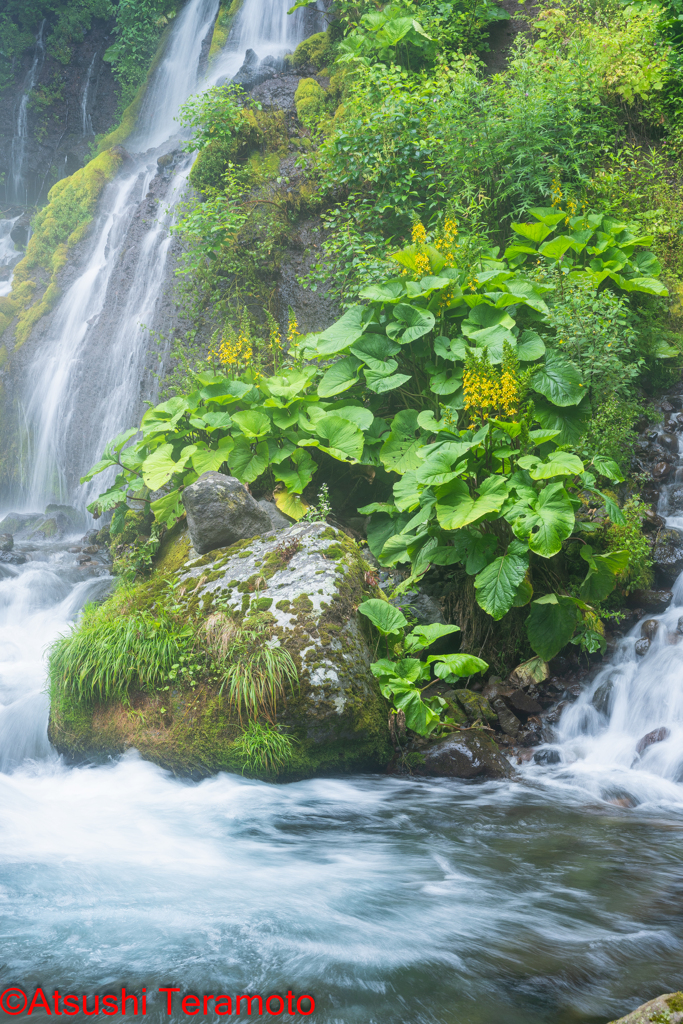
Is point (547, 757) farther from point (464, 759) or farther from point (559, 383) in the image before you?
point (559, 383)

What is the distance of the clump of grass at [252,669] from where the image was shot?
3.81 meters

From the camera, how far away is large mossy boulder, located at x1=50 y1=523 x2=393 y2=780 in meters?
3.83

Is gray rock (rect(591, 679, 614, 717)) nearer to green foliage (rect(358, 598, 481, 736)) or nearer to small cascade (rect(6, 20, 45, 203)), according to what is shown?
green foliage (rect(358, 598, 481, 736))

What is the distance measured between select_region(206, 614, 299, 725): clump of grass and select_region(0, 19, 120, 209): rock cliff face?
17.8 m

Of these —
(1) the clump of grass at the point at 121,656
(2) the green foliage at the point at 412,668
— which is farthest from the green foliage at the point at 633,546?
(1) the clump of grass at the point at 121,656

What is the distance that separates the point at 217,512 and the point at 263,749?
A: 1.89 m

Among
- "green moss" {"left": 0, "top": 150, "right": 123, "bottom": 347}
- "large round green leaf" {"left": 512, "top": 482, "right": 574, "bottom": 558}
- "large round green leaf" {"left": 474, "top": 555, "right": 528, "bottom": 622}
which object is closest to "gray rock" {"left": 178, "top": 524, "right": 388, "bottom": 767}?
"large round green leaf" {"left": 474, "top": 555, "right": 528, "bottom": 622}

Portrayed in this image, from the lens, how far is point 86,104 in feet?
58.2

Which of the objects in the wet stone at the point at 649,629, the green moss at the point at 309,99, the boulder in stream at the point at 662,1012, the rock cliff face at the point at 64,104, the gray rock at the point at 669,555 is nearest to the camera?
the boulder in stream at the point at 662,1012

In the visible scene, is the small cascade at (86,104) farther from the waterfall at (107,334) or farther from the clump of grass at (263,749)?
the clump of grass at (263,749)

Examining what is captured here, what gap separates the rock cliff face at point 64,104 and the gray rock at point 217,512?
53.8 feet

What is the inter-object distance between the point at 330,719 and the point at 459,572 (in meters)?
1.54

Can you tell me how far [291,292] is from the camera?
8.27 metres

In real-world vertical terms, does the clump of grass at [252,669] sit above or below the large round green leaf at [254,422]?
below
